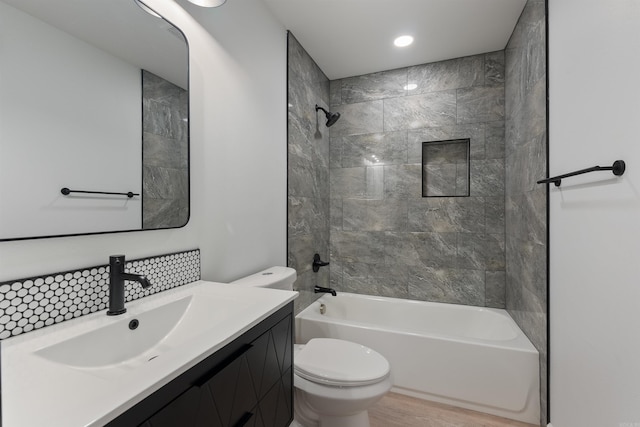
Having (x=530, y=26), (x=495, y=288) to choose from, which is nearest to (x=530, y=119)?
(x=530, y=26)

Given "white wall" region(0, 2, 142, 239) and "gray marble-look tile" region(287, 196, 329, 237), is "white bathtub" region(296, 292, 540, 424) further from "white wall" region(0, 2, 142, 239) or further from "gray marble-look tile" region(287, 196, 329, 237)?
"white wall" region(0, 2, 142, 239)

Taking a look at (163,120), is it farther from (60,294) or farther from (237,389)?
(237,389)

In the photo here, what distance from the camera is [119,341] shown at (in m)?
0.92

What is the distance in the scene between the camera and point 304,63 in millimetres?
2506

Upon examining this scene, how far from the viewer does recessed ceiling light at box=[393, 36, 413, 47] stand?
2320mm

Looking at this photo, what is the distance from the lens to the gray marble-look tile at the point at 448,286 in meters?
2.56

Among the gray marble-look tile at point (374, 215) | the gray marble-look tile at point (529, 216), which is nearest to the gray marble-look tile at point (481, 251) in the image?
the gray marble-look tile at point (529, 216)

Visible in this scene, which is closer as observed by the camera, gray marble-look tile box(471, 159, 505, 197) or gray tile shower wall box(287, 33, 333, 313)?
gray tile shower wall box(287, 33, 333, 313)

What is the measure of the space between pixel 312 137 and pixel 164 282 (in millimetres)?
1797

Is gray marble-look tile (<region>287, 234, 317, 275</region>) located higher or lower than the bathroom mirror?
lower

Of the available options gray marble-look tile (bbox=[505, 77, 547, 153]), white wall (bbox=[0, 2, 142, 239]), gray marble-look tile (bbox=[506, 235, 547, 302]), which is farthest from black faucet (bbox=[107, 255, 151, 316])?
gray marble-look tile (bbox=[505, 77, 547, 153])

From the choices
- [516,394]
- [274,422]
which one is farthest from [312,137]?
[516,394]

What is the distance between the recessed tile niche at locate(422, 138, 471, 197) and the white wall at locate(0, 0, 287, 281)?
139 centimetres

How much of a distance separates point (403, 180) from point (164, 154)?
209 centimetres
